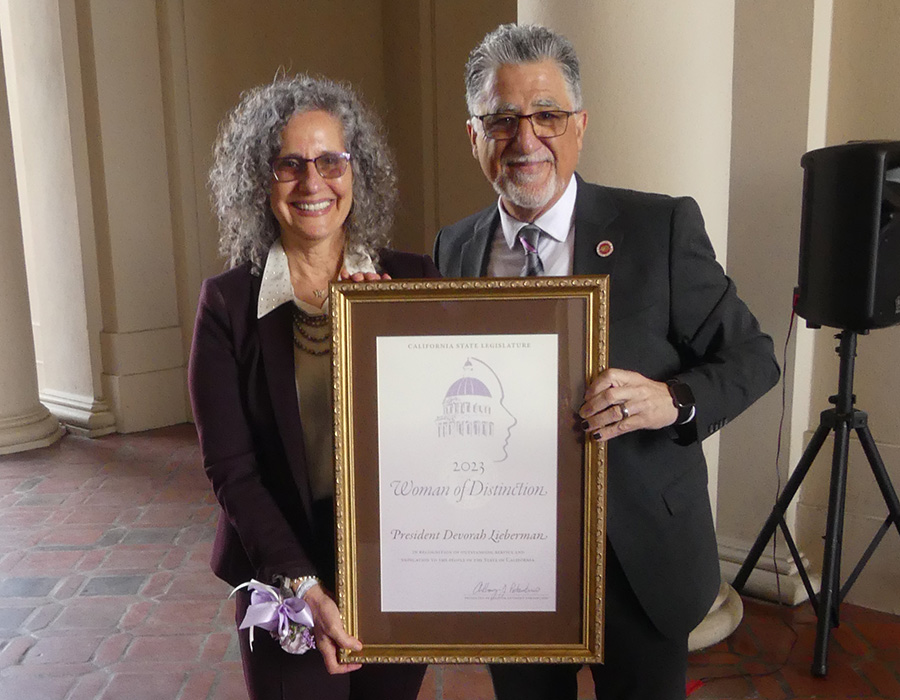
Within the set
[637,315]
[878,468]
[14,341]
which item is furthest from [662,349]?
[14,341]

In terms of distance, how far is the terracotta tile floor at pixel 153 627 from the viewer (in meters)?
3.36

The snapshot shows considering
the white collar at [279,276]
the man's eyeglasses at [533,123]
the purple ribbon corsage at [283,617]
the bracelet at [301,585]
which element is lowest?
the purple ribbon corsage at [283,617]

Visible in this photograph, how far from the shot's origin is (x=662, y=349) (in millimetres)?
1851

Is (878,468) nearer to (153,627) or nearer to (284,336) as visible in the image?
(284,336)

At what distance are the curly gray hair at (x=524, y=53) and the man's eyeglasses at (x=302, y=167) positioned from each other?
0.37 meters

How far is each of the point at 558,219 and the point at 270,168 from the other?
24.6 inches

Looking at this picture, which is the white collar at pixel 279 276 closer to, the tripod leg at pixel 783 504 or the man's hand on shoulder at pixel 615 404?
the man's hand on shoulder at pixel 615 404

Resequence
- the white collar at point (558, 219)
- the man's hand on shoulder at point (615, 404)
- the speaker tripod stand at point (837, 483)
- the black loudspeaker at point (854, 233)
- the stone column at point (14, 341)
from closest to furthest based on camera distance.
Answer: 1. the man's hand on shoulder at point (615, 404)
2. the white collar at point (558, 219)
3. the black loudspeaker at point (854, 233)
4. the speaker tripod stand at point (837, 483)
5. the stone column at point (14, 341)

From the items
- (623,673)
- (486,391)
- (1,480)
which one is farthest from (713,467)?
(1,480)

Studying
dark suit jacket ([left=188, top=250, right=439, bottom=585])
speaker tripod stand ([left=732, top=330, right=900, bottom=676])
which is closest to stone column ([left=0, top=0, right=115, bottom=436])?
speaker tripod stand ([left=732, top=330, right=900, bottom=676])

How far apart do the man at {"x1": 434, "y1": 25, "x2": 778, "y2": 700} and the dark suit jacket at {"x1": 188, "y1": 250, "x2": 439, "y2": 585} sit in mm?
578

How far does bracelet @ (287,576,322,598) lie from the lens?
1632mm

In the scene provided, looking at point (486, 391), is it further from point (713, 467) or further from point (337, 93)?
point (713, 467)
